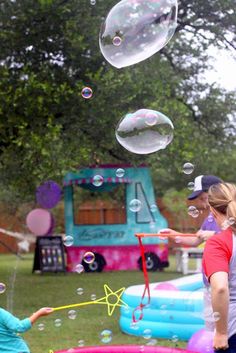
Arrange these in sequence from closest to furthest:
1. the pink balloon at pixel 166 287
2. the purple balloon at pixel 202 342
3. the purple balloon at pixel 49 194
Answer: the purple balloon at pixel 202 342, the pink balloon at pixel 166 287, the purple balloon at pixel 49 194

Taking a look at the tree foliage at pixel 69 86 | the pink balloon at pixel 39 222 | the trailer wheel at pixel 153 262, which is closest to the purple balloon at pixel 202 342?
the tree foliage at pixel 69 86

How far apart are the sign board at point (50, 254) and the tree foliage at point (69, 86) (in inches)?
156

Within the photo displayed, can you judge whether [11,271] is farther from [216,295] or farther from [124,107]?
[216,295]

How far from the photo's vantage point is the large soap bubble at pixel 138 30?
200 inches

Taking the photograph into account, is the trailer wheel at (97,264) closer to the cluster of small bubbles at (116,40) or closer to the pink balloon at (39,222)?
the pink balloon at (39,222)

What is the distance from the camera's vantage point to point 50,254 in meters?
14.7

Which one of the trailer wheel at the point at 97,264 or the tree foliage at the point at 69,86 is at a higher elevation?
the tree foliage at the point at 69,86

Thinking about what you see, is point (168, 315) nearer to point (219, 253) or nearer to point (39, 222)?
point (219, 253)

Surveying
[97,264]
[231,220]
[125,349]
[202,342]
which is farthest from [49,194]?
[231,220]

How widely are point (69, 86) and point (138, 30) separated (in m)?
4.43

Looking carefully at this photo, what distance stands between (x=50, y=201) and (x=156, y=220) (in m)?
2.50

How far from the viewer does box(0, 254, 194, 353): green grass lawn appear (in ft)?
21.5

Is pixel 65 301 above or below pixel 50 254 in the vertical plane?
above

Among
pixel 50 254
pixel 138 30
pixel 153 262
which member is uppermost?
pixel 138 30
